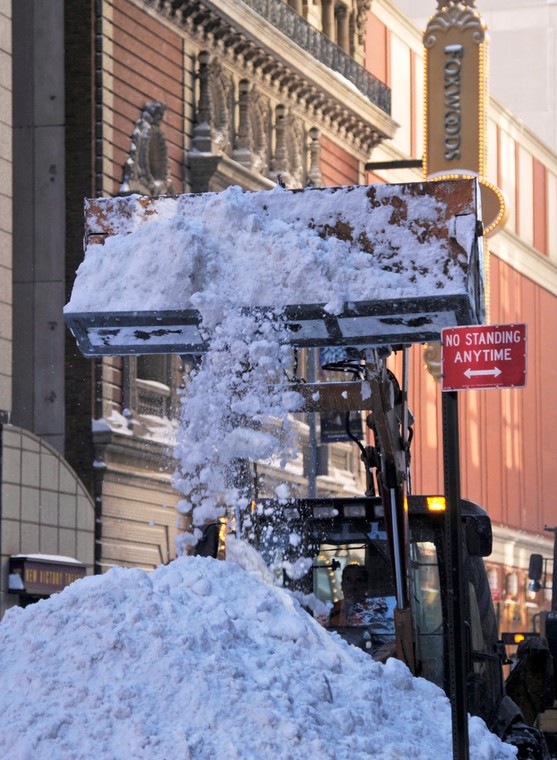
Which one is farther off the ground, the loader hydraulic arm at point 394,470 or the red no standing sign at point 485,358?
the red no standing sign at point 485,358

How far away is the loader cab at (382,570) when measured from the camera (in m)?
10.8

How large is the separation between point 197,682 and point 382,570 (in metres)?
3.73

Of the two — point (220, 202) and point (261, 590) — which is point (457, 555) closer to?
point (261, 590)

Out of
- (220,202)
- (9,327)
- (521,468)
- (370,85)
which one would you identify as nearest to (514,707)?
(220,202)

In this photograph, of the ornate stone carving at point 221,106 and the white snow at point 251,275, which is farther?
the ornate stone carving at point 221,106

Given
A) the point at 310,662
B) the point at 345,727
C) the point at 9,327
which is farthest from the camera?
the point at 9,327

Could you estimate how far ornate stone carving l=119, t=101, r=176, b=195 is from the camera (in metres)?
30.0

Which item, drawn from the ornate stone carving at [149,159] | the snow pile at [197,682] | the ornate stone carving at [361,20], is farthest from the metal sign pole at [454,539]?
the ornate stone carving at [361,20]

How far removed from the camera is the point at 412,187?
33.4ft

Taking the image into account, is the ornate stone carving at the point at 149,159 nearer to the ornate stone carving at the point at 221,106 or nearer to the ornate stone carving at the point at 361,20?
the ornate stone carving at the point at 221,106

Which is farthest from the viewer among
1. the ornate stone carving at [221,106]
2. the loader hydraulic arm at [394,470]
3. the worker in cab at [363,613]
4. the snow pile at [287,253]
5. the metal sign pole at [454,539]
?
the ornate stone carving at [221,106]

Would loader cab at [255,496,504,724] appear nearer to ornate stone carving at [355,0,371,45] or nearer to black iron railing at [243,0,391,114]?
black iron railing at [243,0,391,114]

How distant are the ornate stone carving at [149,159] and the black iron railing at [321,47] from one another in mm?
4587

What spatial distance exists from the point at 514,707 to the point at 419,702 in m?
2.30
